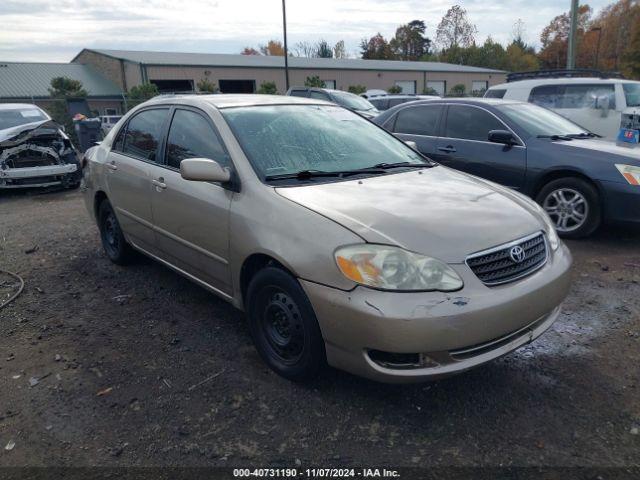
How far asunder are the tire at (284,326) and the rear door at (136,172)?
1.58 meters

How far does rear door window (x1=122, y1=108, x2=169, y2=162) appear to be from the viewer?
4180mm

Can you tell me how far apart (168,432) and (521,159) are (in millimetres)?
4994

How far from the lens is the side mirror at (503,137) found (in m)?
5.96

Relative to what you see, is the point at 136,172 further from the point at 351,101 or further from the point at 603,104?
the point at 351,101

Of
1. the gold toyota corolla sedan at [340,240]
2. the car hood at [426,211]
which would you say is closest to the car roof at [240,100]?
the gold toyota corolla sedan at [340,240]

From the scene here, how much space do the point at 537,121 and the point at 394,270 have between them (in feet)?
15.6

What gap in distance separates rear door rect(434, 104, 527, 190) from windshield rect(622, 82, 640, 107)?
4786 millimetres

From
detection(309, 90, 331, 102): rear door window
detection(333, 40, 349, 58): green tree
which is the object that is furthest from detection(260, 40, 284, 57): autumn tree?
detection(309, 90, 331, 102): rear door window

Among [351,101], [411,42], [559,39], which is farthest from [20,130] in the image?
[411,42]

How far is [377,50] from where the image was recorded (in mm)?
75812

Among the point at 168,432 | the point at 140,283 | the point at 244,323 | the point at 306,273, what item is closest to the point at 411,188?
the point at 306,273

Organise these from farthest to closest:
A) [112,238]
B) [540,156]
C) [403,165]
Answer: [540,156] < [112,238] < [403,165]

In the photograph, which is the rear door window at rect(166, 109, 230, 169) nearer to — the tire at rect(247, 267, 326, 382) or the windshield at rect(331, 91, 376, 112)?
the tire at rect(247, 267, 326, 382)

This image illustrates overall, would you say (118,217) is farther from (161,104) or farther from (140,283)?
(161,104)
